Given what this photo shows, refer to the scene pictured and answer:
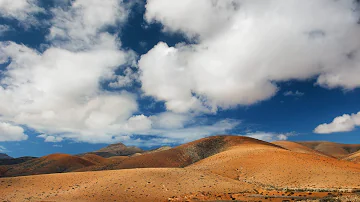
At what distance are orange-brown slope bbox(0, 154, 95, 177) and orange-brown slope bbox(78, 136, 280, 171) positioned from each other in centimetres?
1485

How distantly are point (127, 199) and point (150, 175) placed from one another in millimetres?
7908

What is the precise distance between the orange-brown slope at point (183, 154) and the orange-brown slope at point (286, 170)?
20.1m

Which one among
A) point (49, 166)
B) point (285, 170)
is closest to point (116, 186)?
point (285, 170)

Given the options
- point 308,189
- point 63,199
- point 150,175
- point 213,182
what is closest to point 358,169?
point 308,189

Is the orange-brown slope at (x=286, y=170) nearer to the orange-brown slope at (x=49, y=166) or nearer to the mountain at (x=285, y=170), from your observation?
the mountain at (x=285, y=170)

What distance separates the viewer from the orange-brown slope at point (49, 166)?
246ft

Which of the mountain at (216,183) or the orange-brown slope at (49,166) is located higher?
the orange-brown slope at (49,166)

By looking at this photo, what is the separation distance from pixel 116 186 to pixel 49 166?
59.7 metres

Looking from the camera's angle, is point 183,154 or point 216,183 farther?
point 183,154

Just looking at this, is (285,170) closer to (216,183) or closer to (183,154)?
(216,183)

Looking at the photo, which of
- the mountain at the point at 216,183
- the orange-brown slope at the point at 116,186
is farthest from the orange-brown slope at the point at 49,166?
the orange-brown slope at the point at 116,186

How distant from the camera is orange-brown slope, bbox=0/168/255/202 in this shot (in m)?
27.2

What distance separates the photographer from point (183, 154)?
7438 cm

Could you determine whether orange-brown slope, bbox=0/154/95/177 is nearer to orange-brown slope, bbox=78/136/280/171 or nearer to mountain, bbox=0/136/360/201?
orange-brown slope, bbox=78/136/280/171
